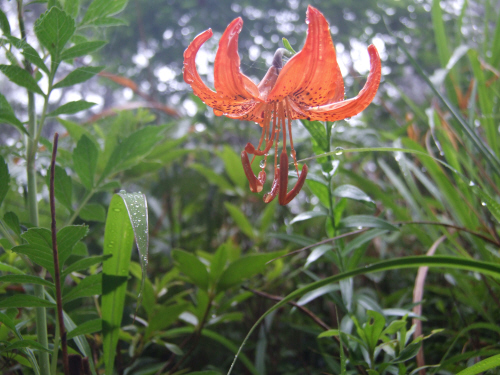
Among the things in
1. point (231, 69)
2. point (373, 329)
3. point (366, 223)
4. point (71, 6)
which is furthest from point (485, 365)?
point (71, 6)

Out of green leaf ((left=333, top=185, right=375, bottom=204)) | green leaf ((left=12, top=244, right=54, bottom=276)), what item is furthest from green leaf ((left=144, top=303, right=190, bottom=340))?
green leaf ((left=333, top=185, right=375, bottom=204))

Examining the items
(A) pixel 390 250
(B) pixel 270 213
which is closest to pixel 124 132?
(B) pixel 270 213

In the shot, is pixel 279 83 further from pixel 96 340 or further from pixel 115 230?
pixel 96 340

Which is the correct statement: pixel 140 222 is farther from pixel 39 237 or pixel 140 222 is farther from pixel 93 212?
pixel 93 212

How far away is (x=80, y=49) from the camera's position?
50 cm

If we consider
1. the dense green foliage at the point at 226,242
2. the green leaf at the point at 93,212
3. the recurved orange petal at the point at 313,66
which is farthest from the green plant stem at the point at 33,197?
the recurved orange petal at the point at 313,66

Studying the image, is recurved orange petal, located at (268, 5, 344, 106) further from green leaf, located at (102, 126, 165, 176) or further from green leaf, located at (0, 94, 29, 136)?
green leaf, located at (0, 94, 29, 136)

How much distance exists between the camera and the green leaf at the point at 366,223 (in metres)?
0.55

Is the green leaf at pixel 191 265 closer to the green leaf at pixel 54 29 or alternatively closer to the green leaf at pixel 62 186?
the green leaf at pixel 62 186

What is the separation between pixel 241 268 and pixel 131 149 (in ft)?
0.91

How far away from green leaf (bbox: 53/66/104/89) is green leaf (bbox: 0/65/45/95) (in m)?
0.03

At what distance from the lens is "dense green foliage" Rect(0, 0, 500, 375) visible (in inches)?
17.7

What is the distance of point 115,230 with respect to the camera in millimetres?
470

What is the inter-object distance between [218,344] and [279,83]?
68 centimetres
